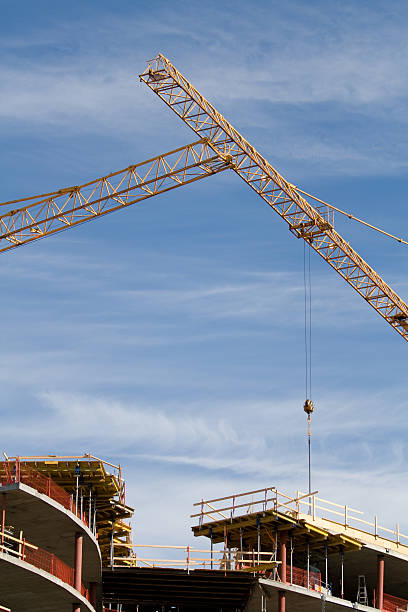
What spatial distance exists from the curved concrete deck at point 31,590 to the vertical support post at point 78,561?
97cm

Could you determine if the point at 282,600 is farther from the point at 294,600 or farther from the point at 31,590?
the point at 31,590

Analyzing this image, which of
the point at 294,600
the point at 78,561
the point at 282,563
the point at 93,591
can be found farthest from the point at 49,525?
the point at 294,600

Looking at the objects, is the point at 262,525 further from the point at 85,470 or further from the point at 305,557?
the point at 85,470

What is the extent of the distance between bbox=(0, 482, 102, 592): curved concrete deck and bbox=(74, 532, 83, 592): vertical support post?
36 centimetres

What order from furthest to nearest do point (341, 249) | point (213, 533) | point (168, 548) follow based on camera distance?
point (341, 249), point (213, 533), point (168, 548)

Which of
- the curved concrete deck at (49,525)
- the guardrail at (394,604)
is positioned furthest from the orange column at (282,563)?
the curved concrete deck at (49,525)

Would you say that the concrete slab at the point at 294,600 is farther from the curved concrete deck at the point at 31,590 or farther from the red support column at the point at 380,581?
the curved concrete deck at the point at 31,590

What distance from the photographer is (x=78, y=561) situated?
6016 cm

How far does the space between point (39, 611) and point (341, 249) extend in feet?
147

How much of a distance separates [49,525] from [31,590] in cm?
487

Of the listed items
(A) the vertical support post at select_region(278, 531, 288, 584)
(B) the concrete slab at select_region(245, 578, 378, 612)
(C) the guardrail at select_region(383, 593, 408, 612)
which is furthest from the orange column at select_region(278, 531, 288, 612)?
(C) the guardrail at select_region(383, 593, 408, 612)

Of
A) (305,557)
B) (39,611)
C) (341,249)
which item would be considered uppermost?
(341,249)

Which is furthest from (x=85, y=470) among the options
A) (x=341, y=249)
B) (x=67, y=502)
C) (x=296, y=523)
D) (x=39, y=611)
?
(x=341, y=249)

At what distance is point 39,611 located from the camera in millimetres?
59406
